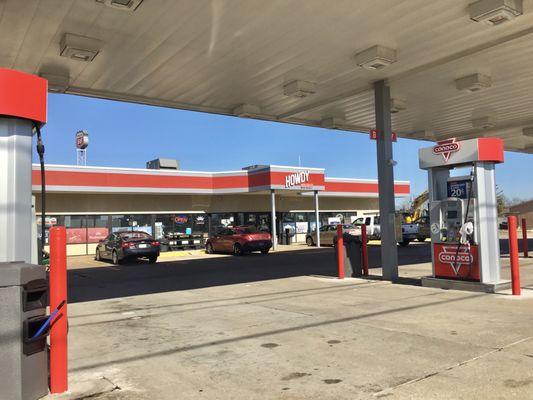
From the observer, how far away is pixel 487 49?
11.3m

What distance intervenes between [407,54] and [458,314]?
6466mm

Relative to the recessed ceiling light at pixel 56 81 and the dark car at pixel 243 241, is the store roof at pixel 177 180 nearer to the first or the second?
the dark car at pixel 243 241

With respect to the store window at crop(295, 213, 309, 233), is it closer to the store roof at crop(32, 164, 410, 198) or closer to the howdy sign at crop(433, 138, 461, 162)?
the store roof at crop(32, 164, 410, 198)

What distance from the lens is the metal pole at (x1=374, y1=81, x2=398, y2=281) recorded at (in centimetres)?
1301

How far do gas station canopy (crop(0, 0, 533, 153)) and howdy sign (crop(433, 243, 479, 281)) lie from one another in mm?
4538

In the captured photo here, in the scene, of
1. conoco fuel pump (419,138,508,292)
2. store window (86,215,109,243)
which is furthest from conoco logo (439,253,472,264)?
store window (86,215,109,243)

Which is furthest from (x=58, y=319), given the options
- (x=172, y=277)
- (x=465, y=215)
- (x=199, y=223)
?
(x=199, y=223)

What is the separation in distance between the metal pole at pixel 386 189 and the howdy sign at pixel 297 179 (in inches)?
664

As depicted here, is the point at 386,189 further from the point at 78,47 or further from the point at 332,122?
the point at 78,47

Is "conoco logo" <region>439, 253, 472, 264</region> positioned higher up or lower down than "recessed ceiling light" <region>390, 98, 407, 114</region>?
lower down

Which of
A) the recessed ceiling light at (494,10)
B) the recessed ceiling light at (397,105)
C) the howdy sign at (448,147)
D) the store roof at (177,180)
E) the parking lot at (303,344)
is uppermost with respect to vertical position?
the recessed ceiling light at (397,105)

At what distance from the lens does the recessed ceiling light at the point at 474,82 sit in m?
13.4

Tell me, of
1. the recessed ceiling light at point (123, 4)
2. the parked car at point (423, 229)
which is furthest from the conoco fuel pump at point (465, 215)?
the parked car at point (423, 229)

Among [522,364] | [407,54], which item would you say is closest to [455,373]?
[522,364]
